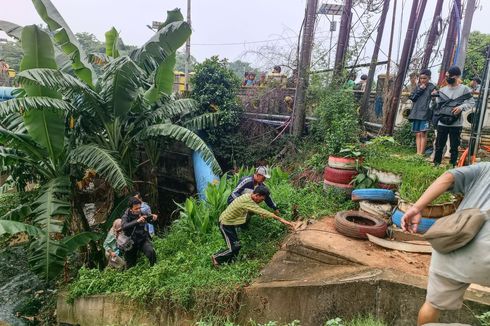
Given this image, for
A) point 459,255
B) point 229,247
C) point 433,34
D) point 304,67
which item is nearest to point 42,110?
point 229,247

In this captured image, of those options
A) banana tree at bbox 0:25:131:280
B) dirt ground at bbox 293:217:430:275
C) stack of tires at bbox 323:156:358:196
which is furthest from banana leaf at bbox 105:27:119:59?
dirt ground at bbox 293:217:430:275

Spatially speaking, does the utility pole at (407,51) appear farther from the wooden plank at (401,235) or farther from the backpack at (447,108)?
the wooden plank at (401,235)

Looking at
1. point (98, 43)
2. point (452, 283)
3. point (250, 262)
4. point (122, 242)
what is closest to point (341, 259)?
point (250, 262)

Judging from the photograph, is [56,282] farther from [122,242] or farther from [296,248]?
[296,248]

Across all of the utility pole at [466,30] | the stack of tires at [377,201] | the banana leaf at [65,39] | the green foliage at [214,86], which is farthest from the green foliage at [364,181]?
the banana leaf at [65,39]

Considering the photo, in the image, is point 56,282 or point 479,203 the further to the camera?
point 56,282

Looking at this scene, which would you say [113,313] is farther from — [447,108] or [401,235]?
[447,108]

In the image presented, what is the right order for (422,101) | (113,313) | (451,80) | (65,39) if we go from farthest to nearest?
(65,39) → (422,101) → (451,80) → (113,313)

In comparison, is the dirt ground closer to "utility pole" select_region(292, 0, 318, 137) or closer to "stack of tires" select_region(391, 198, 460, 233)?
"stack of tires" select_region(391, 198, 460, 233)

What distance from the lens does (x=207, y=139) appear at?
10172 mm

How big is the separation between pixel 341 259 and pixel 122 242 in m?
3.43

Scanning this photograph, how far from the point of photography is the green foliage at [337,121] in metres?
6.96

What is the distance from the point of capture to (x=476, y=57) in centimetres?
1566

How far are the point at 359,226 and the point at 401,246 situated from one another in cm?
58
